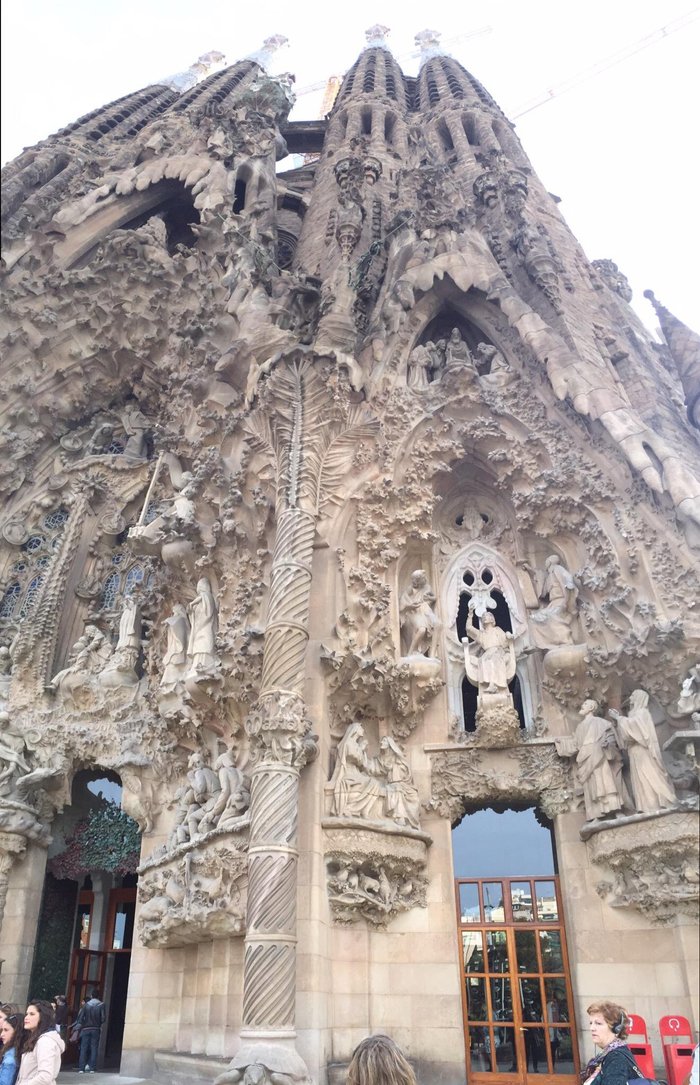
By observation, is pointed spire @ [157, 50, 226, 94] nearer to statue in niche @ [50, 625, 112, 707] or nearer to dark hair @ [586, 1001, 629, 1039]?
statue in niche @ [50, 625, 112, 707]

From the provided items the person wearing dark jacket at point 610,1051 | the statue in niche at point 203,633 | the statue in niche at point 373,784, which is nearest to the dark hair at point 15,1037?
the person wearing dark jacket at point 610,1051

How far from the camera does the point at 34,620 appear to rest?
35.1 feet

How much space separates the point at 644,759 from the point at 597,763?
456mm

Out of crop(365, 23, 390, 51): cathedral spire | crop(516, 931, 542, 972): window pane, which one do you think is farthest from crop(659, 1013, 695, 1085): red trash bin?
crop(365, 23, 390, 51): cathedral spire

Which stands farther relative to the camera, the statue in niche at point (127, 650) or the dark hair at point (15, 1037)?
the statue in niche at point (127, 650)

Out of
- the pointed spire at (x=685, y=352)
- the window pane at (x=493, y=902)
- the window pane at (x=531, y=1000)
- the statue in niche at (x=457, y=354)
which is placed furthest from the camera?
the pointed spire at (x=685, y=352)

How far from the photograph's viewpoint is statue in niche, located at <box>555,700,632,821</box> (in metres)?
6.95

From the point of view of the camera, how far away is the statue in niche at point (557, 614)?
8.09 metres

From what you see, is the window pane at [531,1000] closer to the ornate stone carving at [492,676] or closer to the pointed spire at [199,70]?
the ornate stone carving at [492,676]

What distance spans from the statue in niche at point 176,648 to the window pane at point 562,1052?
5.09 metres

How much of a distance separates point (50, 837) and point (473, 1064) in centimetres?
570

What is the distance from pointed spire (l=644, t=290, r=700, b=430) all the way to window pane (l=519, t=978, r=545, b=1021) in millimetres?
7650

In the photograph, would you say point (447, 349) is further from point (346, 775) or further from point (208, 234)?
point (346, 775)

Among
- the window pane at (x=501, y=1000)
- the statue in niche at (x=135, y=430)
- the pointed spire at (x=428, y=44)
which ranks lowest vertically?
the window pane at (x=501, y=1000)
